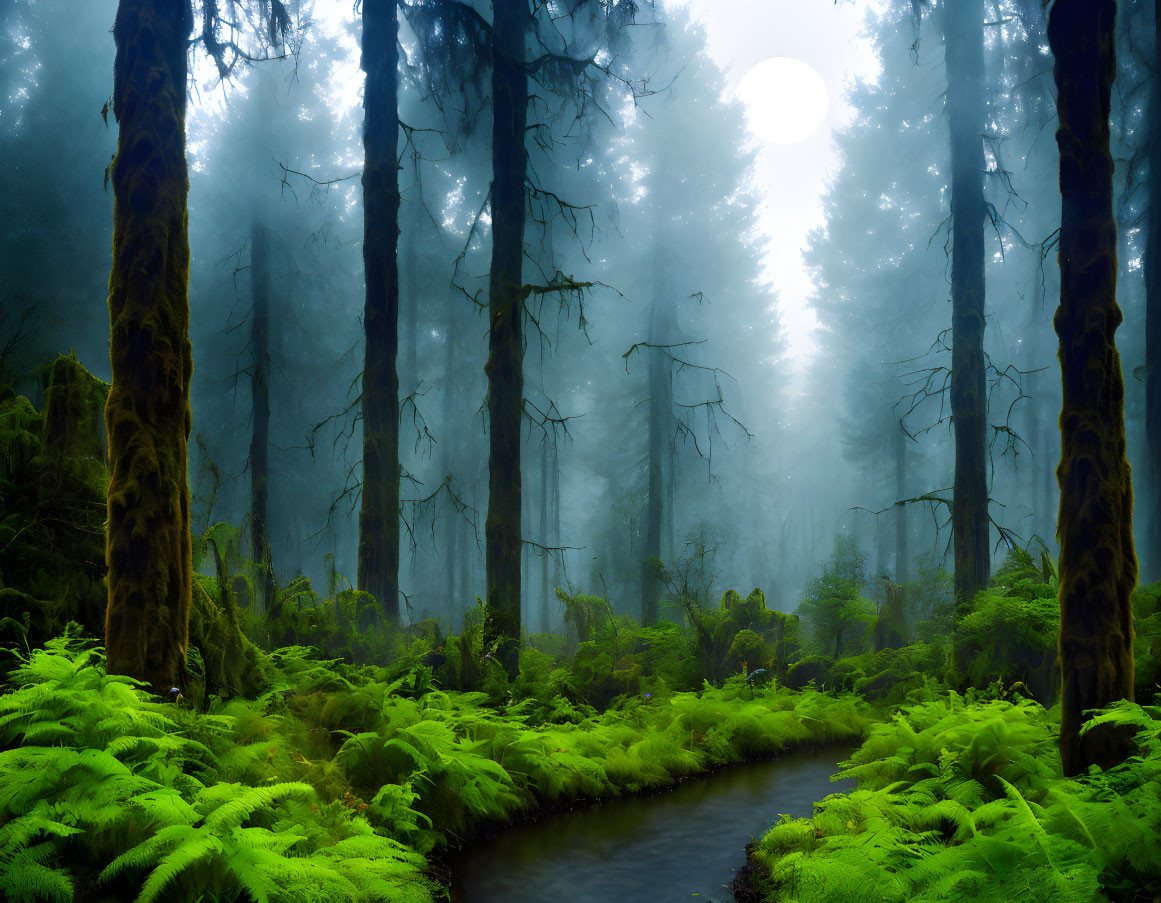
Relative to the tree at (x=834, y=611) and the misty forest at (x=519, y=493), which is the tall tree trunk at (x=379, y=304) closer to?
the misty forest at (x=519, y=493)

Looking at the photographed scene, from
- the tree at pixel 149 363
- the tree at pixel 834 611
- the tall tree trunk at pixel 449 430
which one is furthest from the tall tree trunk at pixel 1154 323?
the tall tree trunk at pixel 449 430

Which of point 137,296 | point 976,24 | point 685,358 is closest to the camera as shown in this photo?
point 137,296

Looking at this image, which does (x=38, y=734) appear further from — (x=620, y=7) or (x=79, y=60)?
(x=79, y=60)

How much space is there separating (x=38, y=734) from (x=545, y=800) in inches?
163

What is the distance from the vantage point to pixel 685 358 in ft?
77.3

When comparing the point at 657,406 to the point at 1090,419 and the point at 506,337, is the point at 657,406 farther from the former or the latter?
the point at 1090,419

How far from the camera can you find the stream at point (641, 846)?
466cm

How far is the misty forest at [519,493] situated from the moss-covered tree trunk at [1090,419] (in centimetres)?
2

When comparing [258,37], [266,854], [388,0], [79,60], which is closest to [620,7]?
[388,0]

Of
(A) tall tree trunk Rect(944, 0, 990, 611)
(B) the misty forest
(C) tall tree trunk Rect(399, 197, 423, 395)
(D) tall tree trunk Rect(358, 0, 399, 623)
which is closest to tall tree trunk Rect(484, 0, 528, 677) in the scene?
(B) the misty forest

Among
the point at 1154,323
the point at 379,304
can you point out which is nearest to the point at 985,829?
the point at 379,304

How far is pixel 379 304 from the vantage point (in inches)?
383

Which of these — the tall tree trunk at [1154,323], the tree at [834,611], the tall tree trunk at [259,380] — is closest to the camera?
the tree at [834,611]

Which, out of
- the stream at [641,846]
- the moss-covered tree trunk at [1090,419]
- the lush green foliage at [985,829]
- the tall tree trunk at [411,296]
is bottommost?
the stream at [641,846]
